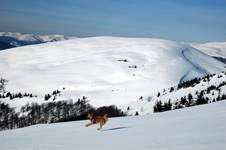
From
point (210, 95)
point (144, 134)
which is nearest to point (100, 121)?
point (144, 134)

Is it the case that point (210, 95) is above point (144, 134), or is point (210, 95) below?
above

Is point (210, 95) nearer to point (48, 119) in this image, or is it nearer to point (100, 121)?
point (48, 119)

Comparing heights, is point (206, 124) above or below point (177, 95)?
below

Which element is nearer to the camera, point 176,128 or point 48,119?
point 176,128

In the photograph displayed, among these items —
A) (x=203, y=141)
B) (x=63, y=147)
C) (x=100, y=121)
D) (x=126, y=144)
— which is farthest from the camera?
(x=100, y=121)

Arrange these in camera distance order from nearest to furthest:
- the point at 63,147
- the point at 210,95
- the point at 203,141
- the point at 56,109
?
the point at 203,141 < the point at 63,147 < the point at 210,95 < the point at 56,109

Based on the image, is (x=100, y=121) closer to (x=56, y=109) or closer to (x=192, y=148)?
(x=192, y=148)

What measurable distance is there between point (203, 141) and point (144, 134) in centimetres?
311

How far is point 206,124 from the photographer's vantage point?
12.9 metres

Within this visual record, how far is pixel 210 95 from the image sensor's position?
146 m

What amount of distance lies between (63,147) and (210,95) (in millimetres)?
139879

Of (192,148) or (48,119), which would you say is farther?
(48,119)

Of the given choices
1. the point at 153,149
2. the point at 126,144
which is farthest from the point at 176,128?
the point at 153,149

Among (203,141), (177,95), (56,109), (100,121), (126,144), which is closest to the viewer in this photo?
(203,141)
